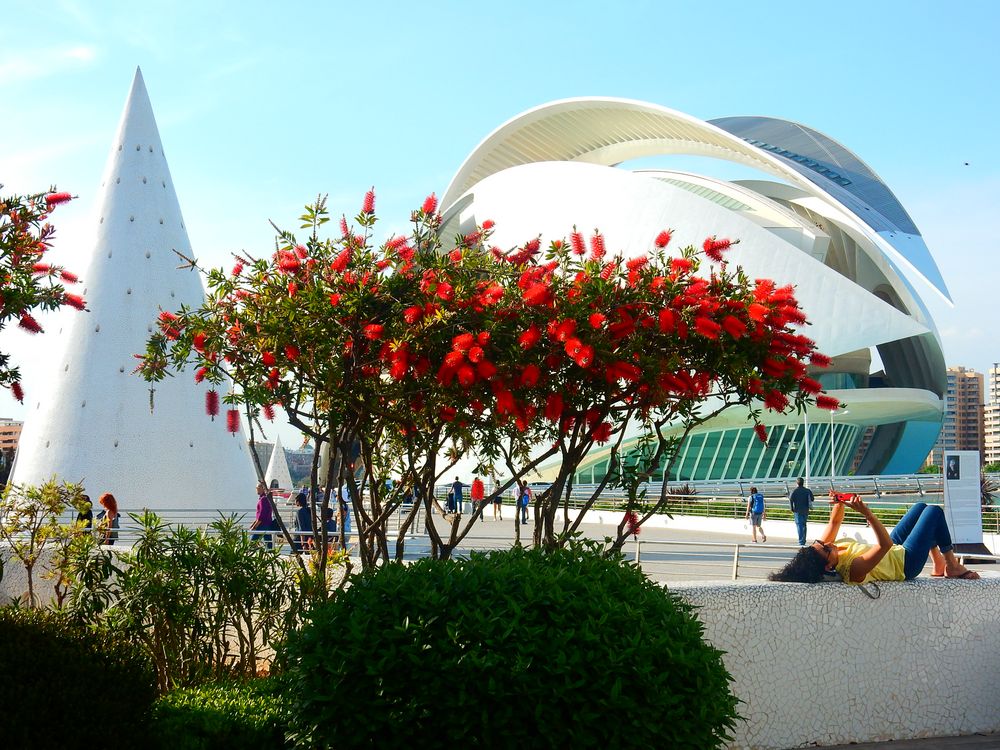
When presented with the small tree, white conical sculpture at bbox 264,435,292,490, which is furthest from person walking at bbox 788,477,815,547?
white conical sculpture at bbox 264,435,292,490

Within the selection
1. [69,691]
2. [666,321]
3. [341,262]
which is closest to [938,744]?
[666,321]

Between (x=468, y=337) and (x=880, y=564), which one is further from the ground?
(x=468, y=337)

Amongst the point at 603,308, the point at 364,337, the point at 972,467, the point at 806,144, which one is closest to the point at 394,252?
the point at 364,337

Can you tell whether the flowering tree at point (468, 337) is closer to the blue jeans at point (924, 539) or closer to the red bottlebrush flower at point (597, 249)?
the red bottlebrush flower at point (597, 249)

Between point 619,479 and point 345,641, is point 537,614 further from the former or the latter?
point 619,479

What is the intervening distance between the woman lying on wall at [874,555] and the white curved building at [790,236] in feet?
92.0

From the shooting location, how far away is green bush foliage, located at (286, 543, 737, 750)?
3143 mm

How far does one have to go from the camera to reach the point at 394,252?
4777 millimetres

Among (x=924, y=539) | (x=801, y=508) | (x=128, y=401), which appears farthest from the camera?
(x=801, y=508)

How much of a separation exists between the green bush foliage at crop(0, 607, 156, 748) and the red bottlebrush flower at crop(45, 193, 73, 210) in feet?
8.48

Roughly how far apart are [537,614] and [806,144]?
1571 inches

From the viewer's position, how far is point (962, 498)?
12.0 m

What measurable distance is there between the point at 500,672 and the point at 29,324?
3670 mm

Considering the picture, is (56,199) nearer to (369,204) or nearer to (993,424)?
(369,204)
